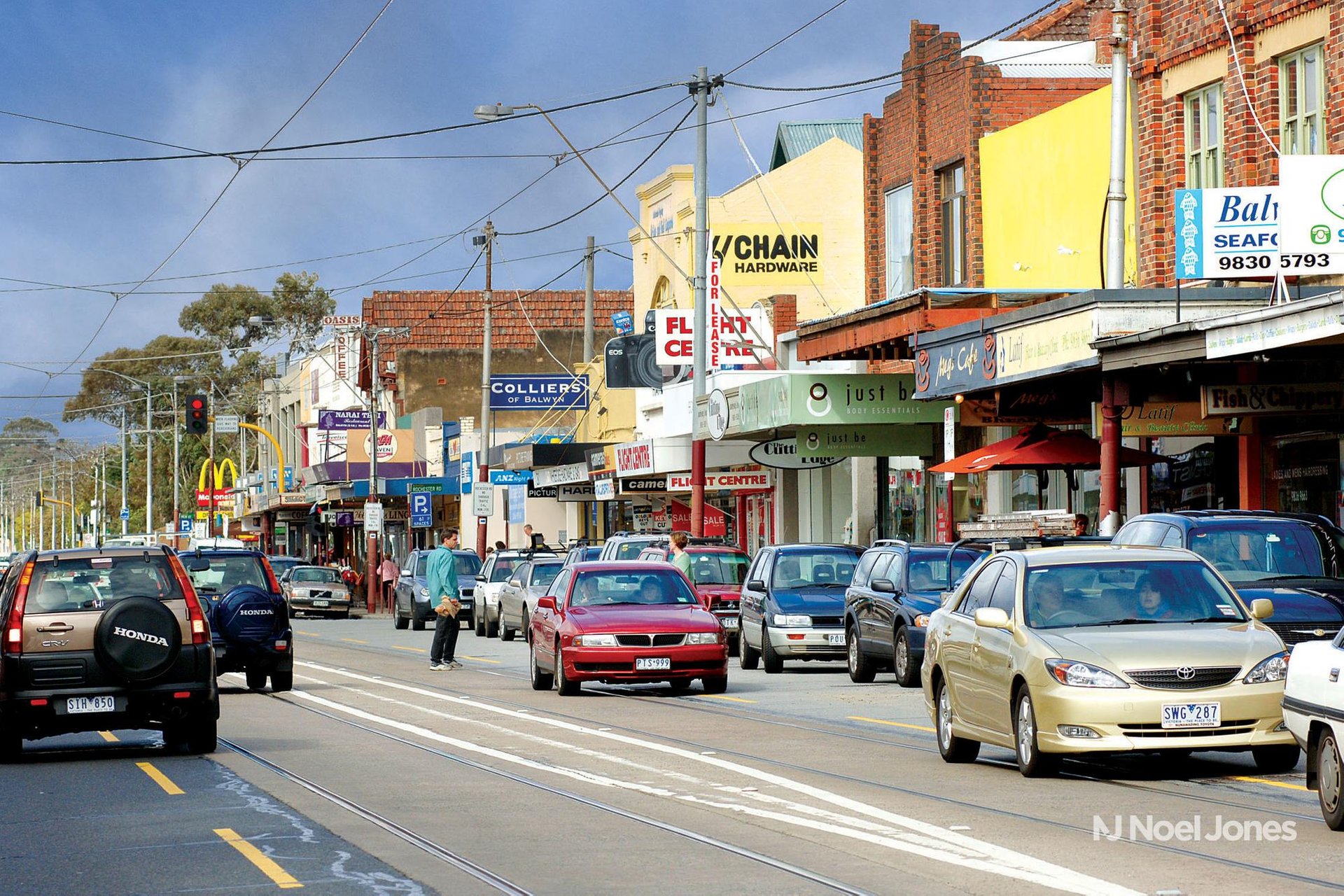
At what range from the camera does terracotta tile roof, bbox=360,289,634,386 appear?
82.5m

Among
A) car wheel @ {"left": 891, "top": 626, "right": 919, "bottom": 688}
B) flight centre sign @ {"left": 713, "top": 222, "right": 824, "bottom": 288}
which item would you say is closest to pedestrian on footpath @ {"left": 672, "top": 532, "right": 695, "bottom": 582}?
car wheel @ {"left": 891, "top": 626, "right": 919, "bottom": 688}

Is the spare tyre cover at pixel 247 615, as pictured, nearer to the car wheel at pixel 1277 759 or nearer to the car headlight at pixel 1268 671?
the car wheel at pixel 1277 759

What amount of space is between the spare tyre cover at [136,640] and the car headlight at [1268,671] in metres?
8.23

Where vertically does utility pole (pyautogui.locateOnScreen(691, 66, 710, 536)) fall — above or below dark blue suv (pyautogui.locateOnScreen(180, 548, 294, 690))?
above

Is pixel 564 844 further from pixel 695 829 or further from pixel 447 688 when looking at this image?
pixel 447 688

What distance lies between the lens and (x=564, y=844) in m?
10.6

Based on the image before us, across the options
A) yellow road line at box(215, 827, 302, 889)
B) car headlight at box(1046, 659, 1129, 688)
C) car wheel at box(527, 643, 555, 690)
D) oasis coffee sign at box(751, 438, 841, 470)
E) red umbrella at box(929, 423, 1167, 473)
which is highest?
oasis coffee sign at box(751, 438, 841, 470)

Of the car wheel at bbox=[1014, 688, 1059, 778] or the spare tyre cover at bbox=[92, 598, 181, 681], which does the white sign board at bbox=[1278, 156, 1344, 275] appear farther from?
the spare tyre cover at bbox=[92, 598, 181, 681]

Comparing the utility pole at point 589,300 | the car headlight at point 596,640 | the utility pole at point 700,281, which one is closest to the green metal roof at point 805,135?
the utility pole at point 589,300

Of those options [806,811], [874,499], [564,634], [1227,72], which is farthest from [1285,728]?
[874,499]

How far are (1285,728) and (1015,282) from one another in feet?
68.7

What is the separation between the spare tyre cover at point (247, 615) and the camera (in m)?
23.5

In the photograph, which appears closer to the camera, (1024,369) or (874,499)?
(1024,369)

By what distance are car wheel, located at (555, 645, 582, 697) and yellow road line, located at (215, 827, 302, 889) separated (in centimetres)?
1084
